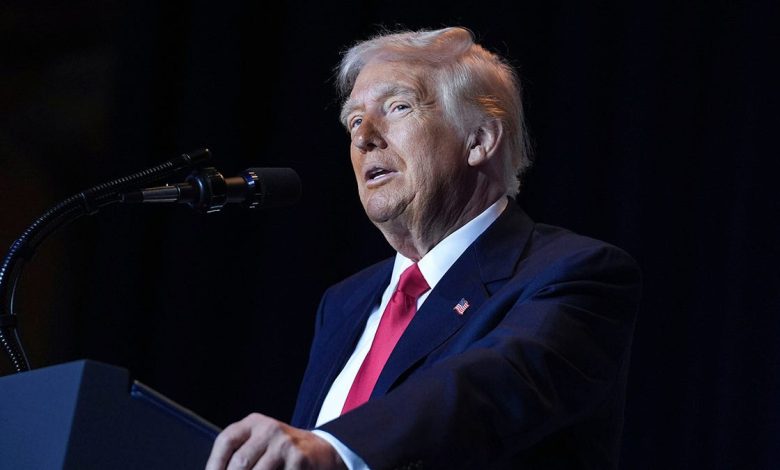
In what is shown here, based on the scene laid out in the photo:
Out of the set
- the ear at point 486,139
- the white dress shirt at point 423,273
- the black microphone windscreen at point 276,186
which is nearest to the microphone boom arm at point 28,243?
the black microphone windscreen at point 276,186

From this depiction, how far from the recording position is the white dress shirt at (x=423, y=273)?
7.31 feet

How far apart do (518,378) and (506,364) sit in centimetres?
3

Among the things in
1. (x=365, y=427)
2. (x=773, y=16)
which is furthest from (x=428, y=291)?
(x=773, y=16)

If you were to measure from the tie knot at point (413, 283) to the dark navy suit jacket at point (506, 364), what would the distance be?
0.40 ft

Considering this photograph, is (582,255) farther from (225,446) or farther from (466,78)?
(225,446)

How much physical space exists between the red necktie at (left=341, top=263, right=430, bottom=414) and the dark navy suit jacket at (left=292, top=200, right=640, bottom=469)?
127 mm

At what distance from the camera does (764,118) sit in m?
3.31

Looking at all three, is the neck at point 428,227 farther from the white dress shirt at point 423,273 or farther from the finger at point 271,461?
the finger at point 271,461

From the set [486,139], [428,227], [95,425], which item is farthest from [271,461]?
[486,139]

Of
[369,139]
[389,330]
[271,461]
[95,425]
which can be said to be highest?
[369,139]

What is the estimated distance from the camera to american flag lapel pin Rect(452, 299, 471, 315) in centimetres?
202

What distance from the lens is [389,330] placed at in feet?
7.22

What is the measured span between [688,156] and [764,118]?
0.26 m

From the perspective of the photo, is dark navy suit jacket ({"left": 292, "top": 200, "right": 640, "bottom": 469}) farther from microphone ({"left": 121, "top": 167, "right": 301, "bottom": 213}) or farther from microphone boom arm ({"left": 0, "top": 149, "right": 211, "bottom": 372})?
microphone boom arm ({"left": 0, "top": 149, "right": 211, "bottom": 372})
